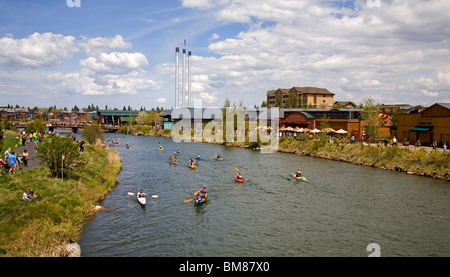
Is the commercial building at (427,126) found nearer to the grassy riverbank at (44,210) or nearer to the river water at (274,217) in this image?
the river water at (274,217)

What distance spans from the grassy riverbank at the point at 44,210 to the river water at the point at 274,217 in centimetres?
145

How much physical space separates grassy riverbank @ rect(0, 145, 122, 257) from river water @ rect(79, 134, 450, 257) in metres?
1.45

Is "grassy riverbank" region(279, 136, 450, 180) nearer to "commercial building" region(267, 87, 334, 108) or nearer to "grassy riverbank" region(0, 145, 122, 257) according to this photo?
"grassy riverbank" region(0, 145, 122, 257)

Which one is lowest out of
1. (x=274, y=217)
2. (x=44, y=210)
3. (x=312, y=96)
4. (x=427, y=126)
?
(x=274, y=217)

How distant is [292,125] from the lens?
9069 cm

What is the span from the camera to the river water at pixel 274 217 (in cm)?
2225

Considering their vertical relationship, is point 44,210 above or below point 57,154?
below

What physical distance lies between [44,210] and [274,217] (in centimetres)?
1780

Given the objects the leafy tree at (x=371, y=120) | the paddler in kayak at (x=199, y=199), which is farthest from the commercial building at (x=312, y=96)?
the paddler in kayak at (x=199, y=199)

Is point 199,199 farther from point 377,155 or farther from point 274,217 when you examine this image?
point 377,155

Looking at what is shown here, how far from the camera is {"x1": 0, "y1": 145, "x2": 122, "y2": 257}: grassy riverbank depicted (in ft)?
60.4

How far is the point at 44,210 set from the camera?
22.0 m

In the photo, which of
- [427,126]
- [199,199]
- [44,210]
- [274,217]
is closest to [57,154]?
[44,210]
